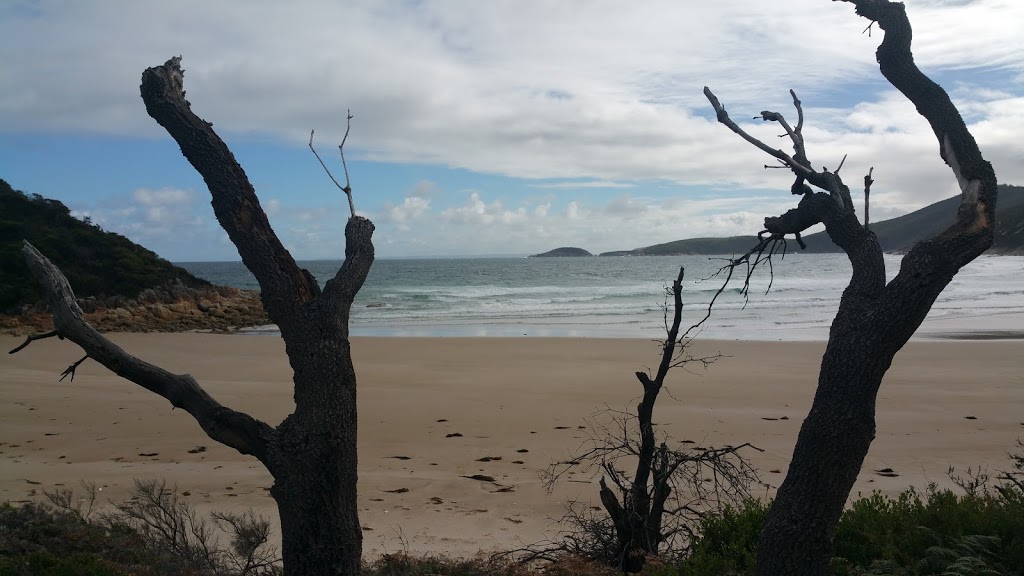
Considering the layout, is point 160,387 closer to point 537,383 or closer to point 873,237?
point 873,237

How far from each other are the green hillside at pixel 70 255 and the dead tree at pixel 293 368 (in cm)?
2650

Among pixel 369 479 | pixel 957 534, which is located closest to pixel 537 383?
pixel 369 479

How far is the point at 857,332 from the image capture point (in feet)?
10.5

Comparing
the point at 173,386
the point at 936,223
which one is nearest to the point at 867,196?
the point at 173,386

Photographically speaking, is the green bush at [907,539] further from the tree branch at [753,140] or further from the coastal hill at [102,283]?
the coastal hill at [102,283]

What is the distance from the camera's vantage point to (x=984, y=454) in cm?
818

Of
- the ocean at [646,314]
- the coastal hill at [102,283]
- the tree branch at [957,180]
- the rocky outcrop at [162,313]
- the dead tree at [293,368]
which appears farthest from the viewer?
the coastal hill at [102,283]

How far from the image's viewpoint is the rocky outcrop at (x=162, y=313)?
80.2 ft

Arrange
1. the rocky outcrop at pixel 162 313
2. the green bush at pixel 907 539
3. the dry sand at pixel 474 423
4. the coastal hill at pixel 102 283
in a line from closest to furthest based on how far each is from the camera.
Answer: the green bush at pixel 907 539 → the dry sand at pixel 474 423 → the rocky outcrop at pixel 162 313 → the coastal hill at pixel 102 283

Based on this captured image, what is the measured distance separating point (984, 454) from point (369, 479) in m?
6.71

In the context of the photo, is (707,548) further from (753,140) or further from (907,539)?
(753,140)

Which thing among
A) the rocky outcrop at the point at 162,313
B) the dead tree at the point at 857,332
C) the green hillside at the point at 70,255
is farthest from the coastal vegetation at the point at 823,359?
the green hillside at the point at 70,255

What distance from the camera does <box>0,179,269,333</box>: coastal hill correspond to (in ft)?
85.8

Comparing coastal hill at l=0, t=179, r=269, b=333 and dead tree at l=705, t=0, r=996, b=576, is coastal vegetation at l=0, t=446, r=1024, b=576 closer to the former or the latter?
dead tree at l=705, t=0, r=996, b=576
